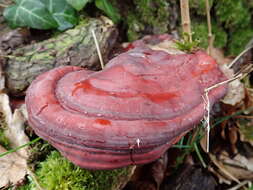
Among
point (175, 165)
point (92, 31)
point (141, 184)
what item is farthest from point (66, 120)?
point (175, 165)

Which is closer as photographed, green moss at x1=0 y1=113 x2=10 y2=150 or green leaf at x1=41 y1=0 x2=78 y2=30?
green moss at x1=0 y1=113 x2=10 y2=150

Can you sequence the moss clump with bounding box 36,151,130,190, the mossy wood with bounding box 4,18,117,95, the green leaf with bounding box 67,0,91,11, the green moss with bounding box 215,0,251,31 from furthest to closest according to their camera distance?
the green moss with bounding box 215,0,251,31 < the green leaf with bounding box 67,0,91,11 < the mossy wood with bounding box 4,18,117,95 < the moss clump with bounding box 36,151,130,190

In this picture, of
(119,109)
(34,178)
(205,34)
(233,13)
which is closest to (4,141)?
(34,178)

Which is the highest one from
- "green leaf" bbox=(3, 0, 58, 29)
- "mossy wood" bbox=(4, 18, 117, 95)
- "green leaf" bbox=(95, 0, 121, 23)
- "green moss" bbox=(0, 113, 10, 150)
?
"green leaf" bbox=(95, 0, 121, 23)

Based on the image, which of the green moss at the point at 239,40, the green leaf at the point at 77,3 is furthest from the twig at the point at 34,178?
Result: the green moss at the point at 239,40

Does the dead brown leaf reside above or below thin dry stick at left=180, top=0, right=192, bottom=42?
below

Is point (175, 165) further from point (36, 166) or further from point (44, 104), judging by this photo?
point (44, 104)

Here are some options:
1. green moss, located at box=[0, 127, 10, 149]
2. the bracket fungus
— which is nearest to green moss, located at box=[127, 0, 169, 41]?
the bracket fungus

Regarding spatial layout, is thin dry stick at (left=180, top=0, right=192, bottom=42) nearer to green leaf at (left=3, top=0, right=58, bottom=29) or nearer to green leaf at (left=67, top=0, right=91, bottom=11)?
green leaf at (left=67, top=0, right=91, bottom=11)
